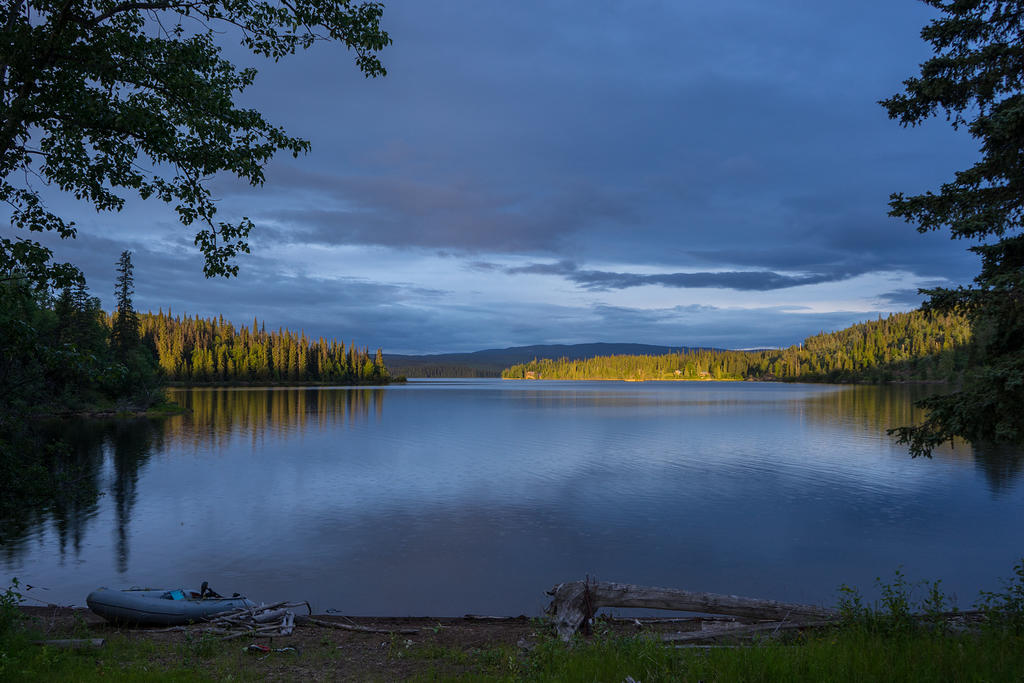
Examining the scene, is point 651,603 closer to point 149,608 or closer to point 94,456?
point 149,608

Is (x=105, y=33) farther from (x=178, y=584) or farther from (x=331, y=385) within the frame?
(x=331, y=385)

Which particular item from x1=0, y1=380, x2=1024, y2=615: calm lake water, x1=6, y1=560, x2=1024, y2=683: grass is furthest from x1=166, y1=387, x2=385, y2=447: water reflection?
x1=6, y1=560, x2=1024, y2=683: grass

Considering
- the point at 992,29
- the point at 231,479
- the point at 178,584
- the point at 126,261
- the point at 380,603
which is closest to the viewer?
the point at 992,29

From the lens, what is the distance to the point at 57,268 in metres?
9.31

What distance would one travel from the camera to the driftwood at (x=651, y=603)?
427 inches

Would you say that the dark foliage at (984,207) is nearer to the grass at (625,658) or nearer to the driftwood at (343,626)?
the grass at (625,658)

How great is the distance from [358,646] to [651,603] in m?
5.60

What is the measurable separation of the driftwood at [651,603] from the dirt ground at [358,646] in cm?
43

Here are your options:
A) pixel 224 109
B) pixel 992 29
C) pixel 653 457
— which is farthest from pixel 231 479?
pixel 992 29

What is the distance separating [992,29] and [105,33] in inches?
584

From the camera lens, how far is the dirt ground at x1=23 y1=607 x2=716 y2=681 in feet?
30.9

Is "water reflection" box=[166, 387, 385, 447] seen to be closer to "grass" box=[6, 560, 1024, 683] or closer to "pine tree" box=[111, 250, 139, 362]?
"pine tree" box=[111, 250, 139, 362]

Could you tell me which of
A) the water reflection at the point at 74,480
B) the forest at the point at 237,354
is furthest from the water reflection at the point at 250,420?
the forest at the point at 237,354

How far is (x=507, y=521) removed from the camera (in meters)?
24.5
